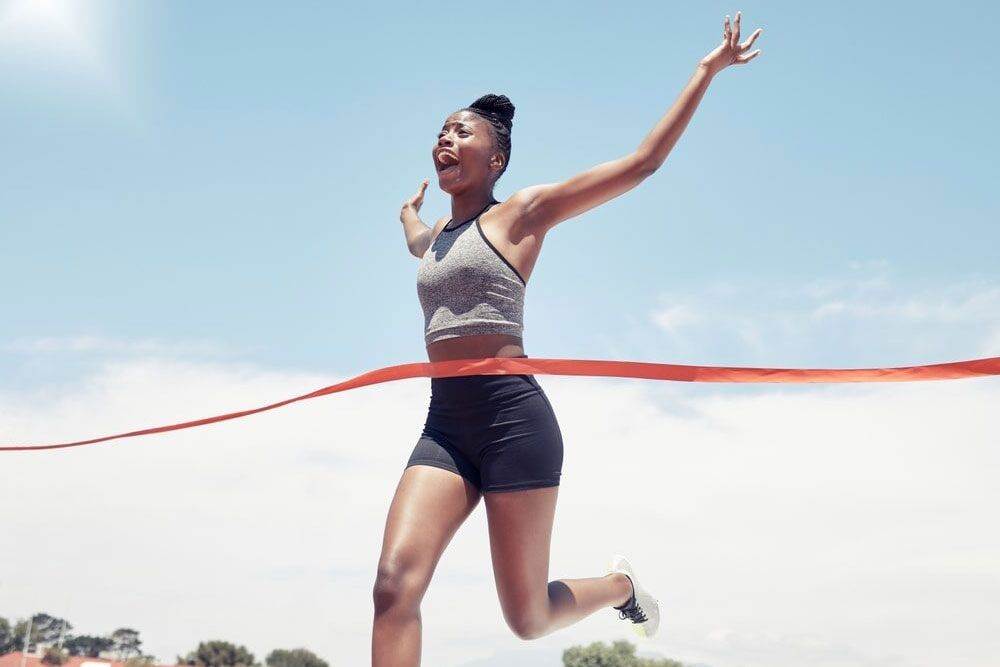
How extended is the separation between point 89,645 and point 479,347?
81578 millimetres

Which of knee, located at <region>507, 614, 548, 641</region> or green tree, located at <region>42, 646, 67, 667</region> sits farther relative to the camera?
green tree, located at <region>42, 646, 67, 667</region>

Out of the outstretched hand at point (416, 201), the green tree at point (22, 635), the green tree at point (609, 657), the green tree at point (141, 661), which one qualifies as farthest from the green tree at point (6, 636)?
the outstretched hand at point (416, 201)

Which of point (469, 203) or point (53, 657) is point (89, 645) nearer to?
point (53, 657)

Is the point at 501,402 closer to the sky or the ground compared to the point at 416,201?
closer to the ground

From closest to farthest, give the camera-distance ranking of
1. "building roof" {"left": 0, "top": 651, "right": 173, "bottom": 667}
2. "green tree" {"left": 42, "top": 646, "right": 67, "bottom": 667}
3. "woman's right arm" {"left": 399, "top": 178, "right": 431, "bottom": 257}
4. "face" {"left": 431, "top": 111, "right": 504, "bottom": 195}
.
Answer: "face" {"left": 431, "top": 111, "right": 504, "bottom": 195} → "woman's right arm" {"left": 399, "top": 178, "right": 431, "bottom": 257} → "building roof" {"left": 0, "top": 651, "right": 173, "bottom": 667} → "green tree" {"left": 42, "top": 646, "right": 67, "bottom": 667}

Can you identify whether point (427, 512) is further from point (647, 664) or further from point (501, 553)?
point (647, 664)

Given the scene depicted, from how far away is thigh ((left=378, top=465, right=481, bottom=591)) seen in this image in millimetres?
3816

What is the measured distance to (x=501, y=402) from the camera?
4.14 metres

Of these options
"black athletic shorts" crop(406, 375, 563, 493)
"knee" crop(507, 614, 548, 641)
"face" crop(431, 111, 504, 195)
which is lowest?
"knee" crop(507, 614, 548, 641)

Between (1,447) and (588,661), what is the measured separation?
68952 millimetres

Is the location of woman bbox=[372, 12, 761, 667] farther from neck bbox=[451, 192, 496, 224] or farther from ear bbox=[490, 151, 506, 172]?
ear bbox=[490, 151, 506, 172]

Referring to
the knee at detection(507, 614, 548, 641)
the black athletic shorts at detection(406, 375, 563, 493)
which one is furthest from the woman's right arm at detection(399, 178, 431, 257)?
the knee at detection(507, 614, 548, 641)

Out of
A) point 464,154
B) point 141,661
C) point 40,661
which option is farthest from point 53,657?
point 464,154

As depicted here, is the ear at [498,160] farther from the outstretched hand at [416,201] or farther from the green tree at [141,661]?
the green tree at [141,661]
